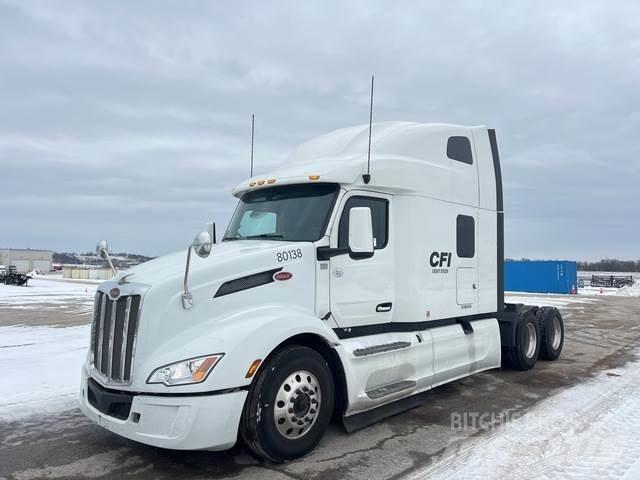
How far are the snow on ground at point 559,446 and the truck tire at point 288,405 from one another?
107 cm

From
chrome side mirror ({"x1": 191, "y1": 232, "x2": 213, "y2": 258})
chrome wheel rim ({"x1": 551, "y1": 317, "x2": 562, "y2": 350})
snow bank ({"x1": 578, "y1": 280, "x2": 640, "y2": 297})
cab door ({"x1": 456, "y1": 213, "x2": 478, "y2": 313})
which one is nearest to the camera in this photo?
chrome side mirror ({"x1": 191, "y1": 232, "x2": 213, "y2": 258})

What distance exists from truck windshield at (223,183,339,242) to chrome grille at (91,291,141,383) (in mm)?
1745

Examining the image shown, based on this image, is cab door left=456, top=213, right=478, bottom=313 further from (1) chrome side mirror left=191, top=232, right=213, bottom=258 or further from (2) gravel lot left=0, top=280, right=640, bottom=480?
(1) chrome side mirror left=191, top=232, right=213, bottom=258

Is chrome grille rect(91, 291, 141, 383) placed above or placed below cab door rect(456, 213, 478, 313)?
below

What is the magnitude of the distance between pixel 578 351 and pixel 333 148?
24.4ft

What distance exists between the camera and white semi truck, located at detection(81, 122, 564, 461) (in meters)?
4.36

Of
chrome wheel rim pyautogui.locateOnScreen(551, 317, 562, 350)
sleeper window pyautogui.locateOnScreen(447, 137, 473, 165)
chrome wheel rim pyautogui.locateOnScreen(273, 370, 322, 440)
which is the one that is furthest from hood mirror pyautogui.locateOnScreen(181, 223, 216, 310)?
chrome wheel rim pyautogui.locateOnScreen(551, 317, 562, 350)

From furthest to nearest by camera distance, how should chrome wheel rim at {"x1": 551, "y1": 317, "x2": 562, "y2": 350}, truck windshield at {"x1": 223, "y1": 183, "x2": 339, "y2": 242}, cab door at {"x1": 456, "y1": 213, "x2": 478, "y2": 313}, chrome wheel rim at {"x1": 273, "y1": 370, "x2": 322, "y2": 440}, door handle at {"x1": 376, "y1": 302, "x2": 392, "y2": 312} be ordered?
chrome wheel rim at {"x1": 551, "y1": 317, "x2": 562, "y2": 350}
cab door at {"x1": 456, "y1": 213, "x2": 478, "y2": 313}
door handle at {"x1": 376, "y1": 302, "x2": 392, "y2": 312}
truck windshield at {"x1": 223, "y1": 183, "x2": 339, "y2": 242}
chrome wheel rim at {"x1": 273, "y1": 370, "x2": 322, "y2": 440}

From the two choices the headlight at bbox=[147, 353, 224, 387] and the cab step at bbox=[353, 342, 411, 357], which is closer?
the headlight at bbox=[147, 353, 224, 387]

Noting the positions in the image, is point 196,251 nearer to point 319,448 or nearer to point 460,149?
point 319,448

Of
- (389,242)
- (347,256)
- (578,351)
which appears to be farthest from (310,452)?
(578,351)

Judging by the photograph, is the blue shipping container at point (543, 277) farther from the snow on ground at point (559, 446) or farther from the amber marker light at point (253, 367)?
the amber marker light at point (253, 367)

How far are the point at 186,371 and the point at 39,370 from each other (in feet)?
18.2

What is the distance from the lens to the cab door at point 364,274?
18.4 ft
